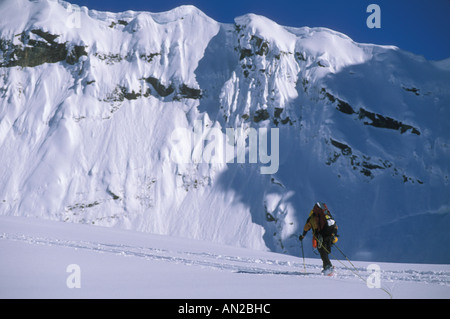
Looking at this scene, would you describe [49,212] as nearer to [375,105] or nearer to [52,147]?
[52,147]

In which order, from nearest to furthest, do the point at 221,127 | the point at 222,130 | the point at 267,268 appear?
the point at 267,268, the point at 222,130, the point at 221,127

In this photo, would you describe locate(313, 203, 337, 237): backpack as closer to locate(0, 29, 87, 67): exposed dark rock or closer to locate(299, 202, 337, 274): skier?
locate(299, 202, 337, 274): skier

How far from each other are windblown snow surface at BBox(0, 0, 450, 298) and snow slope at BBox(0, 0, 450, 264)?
191mm

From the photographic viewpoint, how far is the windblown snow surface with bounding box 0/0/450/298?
43906 millimetres

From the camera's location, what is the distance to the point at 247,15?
61.5m

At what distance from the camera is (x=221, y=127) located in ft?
180

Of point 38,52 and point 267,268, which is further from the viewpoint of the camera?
point 38,52

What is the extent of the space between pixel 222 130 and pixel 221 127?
0.57 meters

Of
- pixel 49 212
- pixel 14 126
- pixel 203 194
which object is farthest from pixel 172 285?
pixel 14 126

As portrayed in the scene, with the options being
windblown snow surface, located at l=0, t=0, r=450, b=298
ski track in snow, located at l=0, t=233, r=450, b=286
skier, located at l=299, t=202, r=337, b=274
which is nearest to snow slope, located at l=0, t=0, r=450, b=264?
windblown snow surface, located at l=0, t=0, r=450, b=298

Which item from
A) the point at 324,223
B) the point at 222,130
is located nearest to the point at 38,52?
the point at 222,130

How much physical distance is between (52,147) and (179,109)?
785 inches

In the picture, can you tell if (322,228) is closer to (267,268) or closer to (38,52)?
(267,268)

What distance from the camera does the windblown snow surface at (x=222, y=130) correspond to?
144 feet
